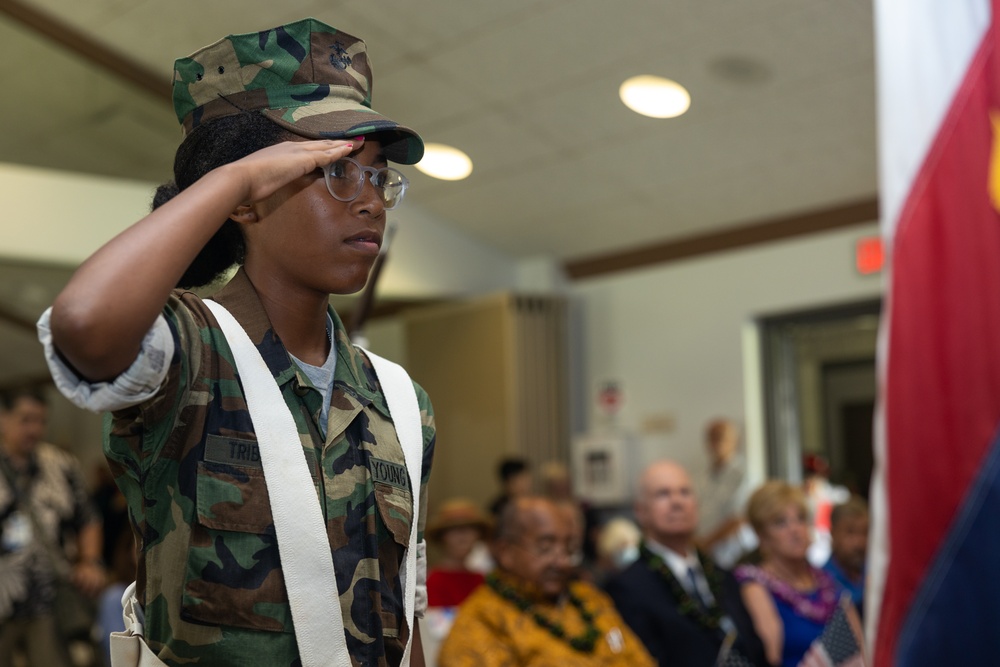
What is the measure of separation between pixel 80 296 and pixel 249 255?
1.17ft

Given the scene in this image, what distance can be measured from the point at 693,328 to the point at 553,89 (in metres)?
2.17

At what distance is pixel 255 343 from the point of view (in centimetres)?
127

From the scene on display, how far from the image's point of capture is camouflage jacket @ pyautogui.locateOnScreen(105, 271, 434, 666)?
1155mm

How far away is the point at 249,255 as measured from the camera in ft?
4.39

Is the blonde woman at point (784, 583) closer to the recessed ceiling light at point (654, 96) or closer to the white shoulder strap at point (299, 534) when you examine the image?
the recessed ceiling light at point (654, 96)

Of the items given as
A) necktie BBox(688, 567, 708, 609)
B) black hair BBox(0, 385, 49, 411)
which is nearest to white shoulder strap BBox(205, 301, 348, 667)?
necktie BBox(688, 567, 708, 609)

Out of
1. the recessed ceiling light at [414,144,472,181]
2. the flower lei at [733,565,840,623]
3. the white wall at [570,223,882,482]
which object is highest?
the recessed ceiling light at [414,144,472,181]

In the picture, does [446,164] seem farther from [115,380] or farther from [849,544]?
[115,380]

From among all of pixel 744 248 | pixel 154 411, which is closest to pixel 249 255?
pixel 154 411

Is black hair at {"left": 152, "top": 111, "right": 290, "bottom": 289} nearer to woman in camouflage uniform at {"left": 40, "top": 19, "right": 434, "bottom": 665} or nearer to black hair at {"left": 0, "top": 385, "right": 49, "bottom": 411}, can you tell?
woman in camouflage uniform at {"left": 40, "top": 19, "right": 434, "bottom": 665}

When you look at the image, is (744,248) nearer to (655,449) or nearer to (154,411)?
(655,449)

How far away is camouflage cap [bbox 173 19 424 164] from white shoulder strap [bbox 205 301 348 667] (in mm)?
301

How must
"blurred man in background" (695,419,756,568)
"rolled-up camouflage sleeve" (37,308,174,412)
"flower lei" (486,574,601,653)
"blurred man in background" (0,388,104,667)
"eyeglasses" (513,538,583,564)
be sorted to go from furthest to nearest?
"blurred man in background" (695,419,756,568) → "blurred man in background" (0,388,104,667) → "eyeglasses" (513,538,583,564) → "flower lei" (486,574,601,653) → "rolled-up camouflage sleeve" (37,308,174,412)

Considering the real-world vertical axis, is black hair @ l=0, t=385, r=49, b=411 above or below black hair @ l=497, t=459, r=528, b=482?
above
